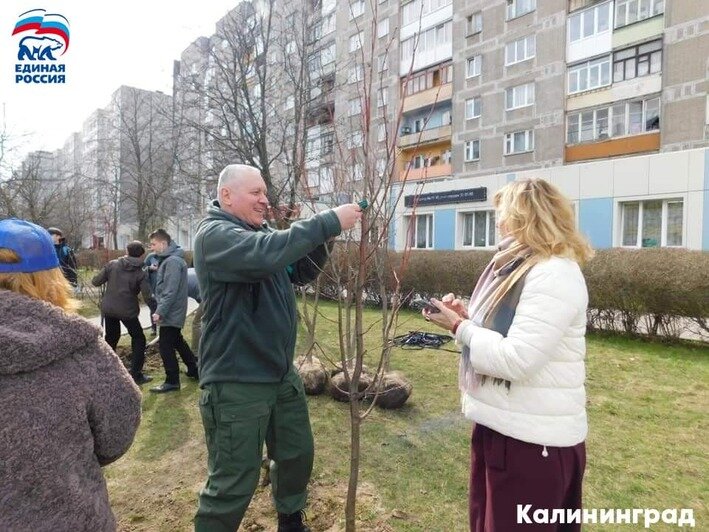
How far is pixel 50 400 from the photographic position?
50.0 inches

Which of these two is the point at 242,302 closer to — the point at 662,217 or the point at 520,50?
the point at 662,217

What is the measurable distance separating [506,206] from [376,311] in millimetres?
10250

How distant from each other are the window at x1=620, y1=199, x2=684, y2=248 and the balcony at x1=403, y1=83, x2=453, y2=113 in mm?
→ 11817

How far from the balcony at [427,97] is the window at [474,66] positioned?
1.13m

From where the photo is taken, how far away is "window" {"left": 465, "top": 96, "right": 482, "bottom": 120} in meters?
24.3

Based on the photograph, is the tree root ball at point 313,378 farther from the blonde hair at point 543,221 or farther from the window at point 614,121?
the window at point 614,121

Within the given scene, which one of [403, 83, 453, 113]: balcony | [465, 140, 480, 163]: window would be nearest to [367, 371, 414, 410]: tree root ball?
[465, 140, 480, 163]: window

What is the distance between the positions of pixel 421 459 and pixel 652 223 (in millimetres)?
16598

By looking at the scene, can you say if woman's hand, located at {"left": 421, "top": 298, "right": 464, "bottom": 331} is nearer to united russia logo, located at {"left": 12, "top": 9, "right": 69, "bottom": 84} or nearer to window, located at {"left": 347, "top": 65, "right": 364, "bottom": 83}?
window, located at {"left": 347, "top": 65, "right": 364, "bottom": 83}

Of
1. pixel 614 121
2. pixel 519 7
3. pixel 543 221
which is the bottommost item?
pixel 543 221

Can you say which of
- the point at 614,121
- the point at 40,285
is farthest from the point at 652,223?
the point at 40,285

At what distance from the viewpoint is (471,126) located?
80.6 ft

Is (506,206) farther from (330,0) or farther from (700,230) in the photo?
(330,0)

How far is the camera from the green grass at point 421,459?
2.87m
